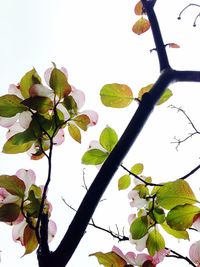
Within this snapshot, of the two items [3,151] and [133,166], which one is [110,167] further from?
[133,166]

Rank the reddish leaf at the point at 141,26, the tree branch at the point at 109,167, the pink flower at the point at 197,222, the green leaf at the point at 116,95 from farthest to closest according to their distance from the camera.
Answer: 1. the reddish leaf at the point at 141,26
2. the green leaf at the point at 116,95
3. the pink flower at the point at 197,222
4. the tree branch at the point at 109,167

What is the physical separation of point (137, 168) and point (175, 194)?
1.03 ft

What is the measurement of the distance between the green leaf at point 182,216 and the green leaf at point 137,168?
0.32m

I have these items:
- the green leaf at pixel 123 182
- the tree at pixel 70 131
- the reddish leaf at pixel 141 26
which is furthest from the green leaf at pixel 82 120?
the reddish leaf at pixel 141 26

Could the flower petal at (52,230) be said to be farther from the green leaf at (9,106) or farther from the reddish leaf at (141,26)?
the reddish leaf at (141,26)

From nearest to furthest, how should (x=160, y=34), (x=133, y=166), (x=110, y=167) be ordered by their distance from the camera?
(x=110, y=167)
(x=160, y=34)
(x=133, y=166)

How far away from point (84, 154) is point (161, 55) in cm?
26

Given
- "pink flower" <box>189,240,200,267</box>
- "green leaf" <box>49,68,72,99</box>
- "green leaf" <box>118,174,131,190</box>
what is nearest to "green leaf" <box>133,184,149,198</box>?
"green leaf" <box>118,174,131,190</box>

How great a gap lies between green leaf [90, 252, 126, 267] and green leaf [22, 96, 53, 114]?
0.24 meters

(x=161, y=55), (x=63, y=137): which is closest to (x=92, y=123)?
(x=63, y=137)

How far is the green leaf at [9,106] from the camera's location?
540 millimetres

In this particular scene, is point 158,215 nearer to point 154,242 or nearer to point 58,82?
point 154,242

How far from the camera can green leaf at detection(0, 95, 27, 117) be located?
0.54 metres

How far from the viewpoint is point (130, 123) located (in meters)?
0.42
